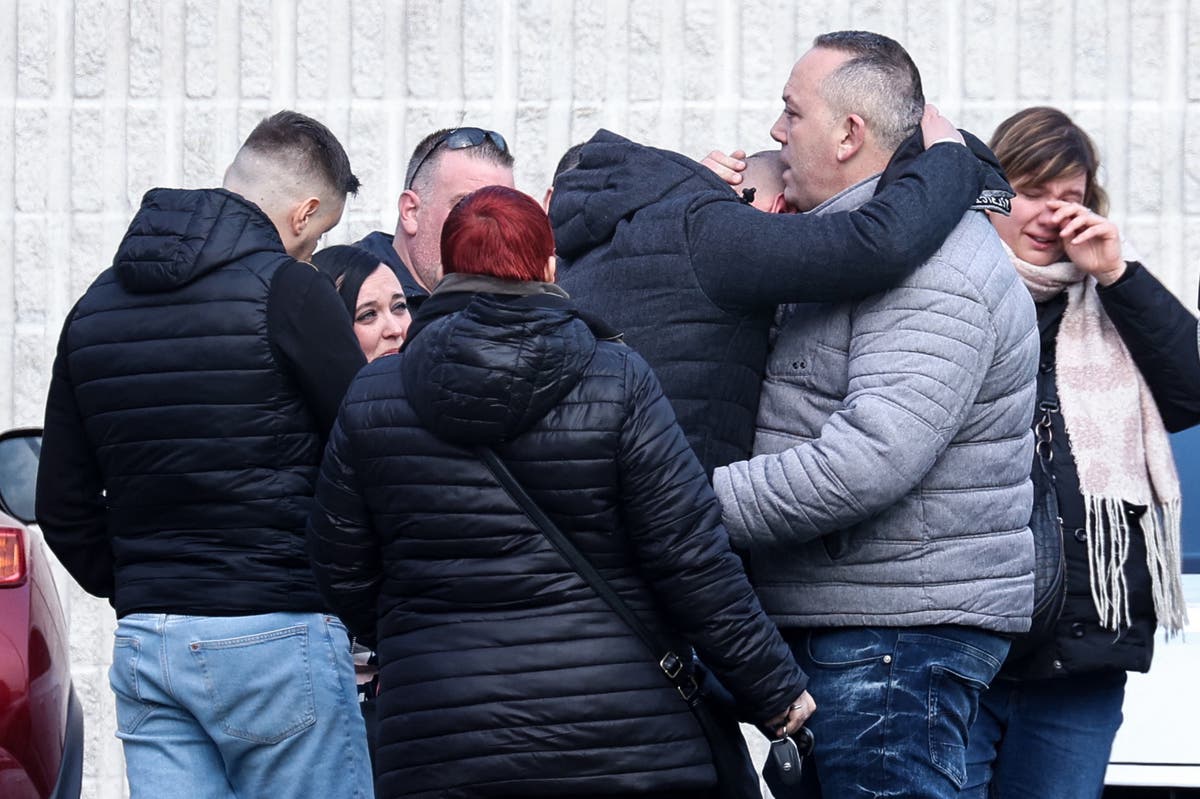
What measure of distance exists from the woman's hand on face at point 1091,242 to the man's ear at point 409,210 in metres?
1.73

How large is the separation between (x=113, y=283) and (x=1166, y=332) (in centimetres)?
210

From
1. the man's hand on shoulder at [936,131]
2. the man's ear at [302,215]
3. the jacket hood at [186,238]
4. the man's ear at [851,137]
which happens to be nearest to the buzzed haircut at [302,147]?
the man's ear at [302,215]

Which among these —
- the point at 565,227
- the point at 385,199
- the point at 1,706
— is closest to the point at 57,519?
the point at 1,706

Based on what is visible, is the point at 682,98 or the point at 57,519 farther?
the point at 682,98

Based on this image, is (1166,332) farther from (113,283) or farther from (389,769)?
(113,283)

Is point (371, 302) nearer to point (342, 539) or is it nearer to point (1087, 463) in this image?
point (342, 539)

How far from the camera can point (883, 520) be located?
3387mm

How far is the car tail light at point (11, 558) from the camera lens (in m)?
3.69

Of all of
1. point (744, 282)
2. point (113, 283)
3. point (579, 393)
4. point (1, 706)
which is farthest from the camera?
point (113, 283)

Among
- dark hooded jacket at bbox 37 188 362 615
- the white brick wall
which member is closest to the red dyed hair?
dark hooded jacket at bbox 37 188 362 615

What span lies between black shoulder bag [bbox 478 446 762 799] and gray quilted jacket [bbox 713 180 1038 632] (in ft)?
1.05

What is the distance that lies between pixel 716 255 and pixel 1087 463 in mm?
1023

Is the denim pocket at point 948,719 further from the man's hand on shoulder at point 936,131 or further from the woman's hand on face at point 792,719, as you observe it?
the man's hand on shoulder at point 936,131

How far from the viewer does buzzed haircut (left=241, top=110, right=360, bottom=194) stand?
3.96 m
